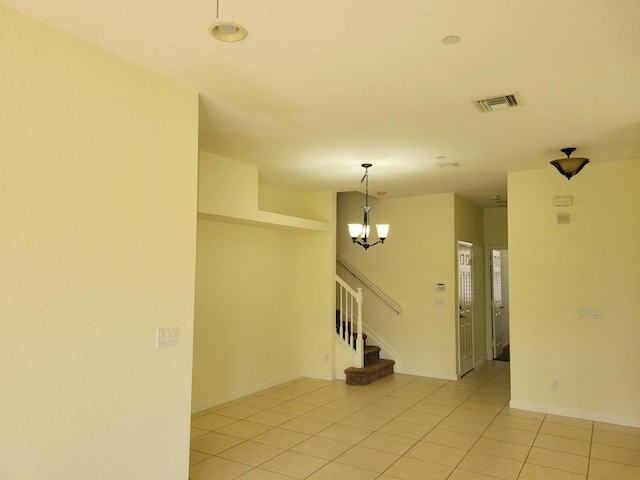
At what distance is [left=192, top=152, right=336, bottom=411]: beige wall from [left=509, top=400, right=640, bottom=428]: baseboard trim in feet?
8.57

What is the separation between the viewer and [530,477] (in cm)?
349

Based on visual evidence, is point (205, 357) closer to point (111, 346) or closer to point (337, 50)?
point (111, 346)

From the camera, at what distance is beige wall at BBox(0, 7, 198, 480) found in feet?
7.18

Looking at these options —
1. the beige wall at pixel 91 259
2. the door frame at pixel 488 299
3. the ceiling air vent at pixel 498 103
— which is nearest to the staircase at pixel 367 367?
the door frame at pixel 488 299

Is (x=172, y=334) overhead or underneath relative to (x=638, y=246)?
underneath

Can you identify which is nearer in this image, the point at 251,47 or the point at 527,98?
the point at 251,47

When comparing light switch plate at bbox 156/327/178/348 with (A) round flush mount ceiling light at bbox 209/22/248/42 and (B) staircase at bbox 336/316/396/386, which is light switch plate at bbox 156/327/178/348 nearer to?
(A) round flush mount ceiling light at bbox 209/22/248/42

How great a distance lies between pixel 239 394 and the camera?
5699 millimetres

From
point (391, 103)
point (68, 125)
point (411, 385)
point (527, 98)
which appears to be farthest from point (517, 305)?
point (68, 125)

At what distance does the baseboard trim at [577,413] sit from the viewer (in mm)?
4758

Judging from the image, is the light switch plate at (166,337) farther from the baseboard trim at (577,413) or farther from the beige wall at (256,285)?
the baseboard trim at (577,413)

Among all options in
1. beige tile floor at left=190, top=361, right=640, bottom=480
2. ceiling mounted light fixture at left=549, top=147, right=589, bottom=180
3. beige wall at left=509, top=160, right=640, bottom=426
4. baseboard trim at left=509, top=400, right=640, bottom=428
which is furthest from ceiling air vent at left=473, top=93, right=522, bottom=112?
baseboard trim at left=509, top=400, right=640, bottom=428

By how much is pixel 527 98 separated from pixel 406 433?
3210 millimetres

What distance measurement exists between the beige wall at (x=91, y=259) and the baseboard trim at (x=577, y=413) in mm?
4031
